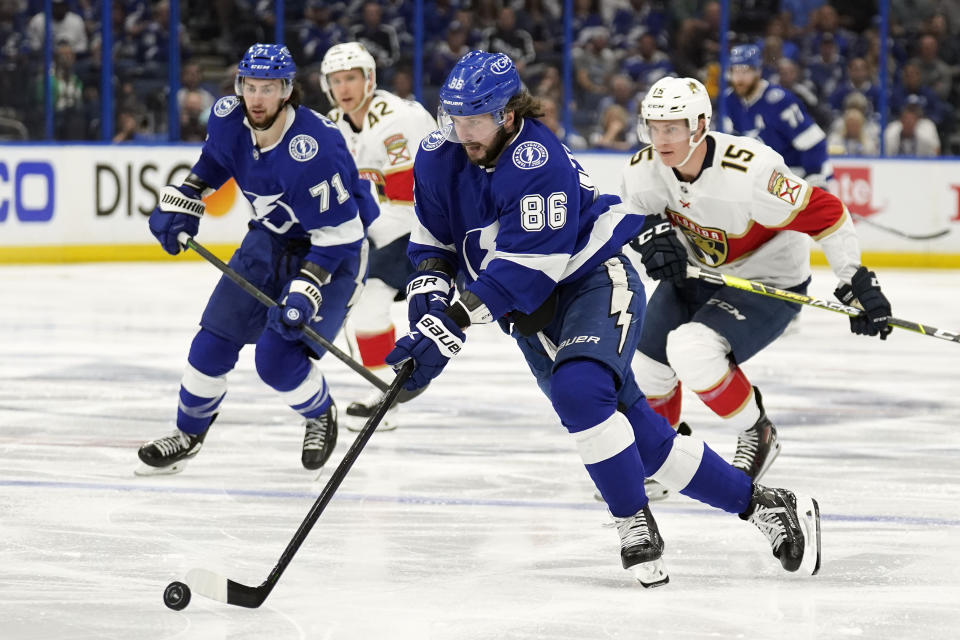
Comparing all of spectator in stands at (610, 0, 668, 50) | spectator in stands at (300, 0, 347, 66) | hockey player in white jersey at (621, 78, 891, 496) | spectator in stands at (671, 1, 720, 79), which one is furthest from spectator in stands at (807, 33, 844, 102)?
hockey player in white jersey at (621, 78, 891, 496)

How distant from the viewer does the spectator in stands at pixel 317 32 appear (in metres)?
10.3

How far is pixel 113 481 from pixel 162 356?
87.3 inches

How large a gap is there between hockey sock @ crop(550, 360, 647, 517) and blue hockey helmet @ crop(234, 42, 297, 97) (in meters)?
1.34

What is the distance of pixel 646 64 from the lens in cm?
1052

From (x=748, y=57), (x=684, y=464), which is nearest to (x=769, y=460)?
(x=684, y=464)

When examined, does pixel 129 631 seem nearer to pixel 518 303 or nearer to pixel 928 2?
pixel 518 303

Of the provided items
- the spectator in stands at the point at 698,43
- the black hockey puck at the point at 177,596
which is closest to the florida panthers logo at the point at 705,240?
the black hockey puck at the point at 177,596

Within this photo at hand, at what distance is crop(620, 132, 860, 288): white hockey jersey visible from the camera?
3604 mm

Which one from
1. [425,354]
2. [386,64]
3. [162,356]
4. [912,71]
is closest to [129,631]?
[425,354]

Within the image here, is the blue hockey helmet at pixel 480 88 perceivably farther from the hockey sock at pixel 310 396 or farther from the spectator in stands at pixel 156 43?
the spectator in stands at pixel 156 43

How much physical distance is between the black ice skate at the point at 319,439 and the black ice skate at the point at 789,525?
1.37 metres

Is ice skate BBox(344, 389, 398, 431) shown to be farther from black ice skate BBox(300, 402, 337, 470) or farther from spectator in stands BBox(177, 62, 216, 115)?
spectator in stands BBox(177, 62, 216, 115)

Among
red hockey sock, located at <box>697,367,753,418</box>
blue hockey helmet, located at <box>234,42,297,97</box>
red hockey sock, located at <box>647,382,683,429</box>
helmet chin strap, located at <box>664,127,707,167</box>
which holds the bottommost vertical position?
red hockey sock, located at <box>647,382,683,429</box>

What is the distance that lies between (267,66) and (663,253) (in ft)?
3.68
